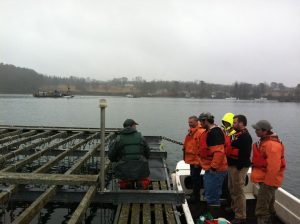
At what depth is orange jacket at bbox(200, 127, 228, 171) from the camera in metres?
6.75

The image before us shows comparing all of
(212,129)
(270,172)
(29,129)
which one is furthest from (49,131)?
(270,172)

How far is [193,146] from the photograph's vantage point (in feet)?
26.1

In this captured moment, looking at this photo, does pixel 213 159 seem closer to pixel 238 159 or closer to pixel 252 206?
pixel 238 159

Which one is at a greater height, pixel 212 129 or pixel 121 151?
pixel 212 129

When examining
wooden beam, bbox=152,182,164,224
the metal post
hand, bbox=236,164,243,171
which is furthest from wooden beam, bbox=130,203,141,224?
hand, bbox=236,164,243,171

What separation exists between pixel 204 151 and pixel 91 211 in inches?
176

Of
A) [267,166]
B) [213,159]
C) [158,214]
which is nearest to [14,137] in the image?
[158,214]

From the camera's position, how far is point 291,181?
19.2 metres

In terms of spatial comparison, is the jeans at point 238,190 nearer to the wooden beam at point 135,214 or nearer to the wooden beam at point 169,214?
the wooden beam at point 169,214

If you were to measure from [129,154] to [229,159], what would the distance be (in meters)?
2.18

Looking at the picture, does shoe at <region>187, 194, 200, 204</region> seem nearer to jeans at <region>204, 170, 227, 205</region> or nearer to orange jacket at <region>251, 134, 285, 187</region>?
jeans at <region>204, 170, 227, 205</region>

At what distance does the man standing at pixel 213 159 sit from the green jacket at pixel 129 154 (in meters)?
1.34

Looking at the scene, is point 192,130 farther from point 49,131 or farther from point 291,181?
point 291,181

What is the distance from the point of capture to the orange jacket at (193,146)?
7801mm
